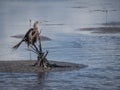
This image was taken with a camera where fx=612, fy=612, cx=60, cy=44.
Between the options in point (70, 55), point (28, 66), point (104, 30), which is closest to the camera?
point (28, 66)

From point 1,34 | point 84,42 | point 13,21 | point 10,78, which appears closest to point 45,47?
point 84,42

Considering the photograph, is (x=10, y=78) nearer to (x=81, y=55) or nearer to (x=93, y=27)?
(x=81, y=55)

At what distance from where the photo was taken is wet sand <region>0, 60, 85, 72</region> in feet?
101

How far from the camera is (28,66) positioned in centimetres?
3155

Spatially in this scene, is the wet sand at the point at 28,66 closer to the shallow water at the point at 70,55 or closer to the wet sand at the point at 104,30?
the shallow water at the point at 70,55

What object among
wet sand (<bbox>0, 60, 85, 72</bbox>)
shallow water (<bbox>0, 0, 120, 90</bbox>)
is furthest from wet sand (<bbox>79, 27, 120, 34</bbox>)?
wet sand (<bbox>0, 60, 85, 72</bbox>)

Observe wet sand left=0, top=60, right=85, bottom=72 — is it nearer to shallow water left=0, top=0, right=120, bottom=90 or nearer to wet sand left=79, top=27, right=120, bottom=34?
shallow water left=0, top=0, right=120, bottom=90

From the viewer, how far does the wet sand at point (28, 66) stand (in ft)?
101

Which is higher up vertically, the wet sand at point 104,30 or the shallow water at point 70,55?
the wet sand at point 104,30

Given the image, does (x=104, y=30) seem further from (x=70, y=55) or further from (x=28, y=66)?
(x=28, y=66)

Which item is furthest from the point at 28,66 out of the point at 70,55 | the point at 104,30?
the point at 104,30

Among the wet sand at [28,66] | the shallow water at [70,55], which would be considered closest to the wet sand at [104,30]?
the shallow water at [70,55]

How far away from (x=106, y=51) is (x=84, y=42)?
19.9ft

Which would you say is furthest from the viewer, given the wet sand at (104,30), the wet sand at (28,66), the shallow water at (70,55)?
the wet sand at (104,30)
